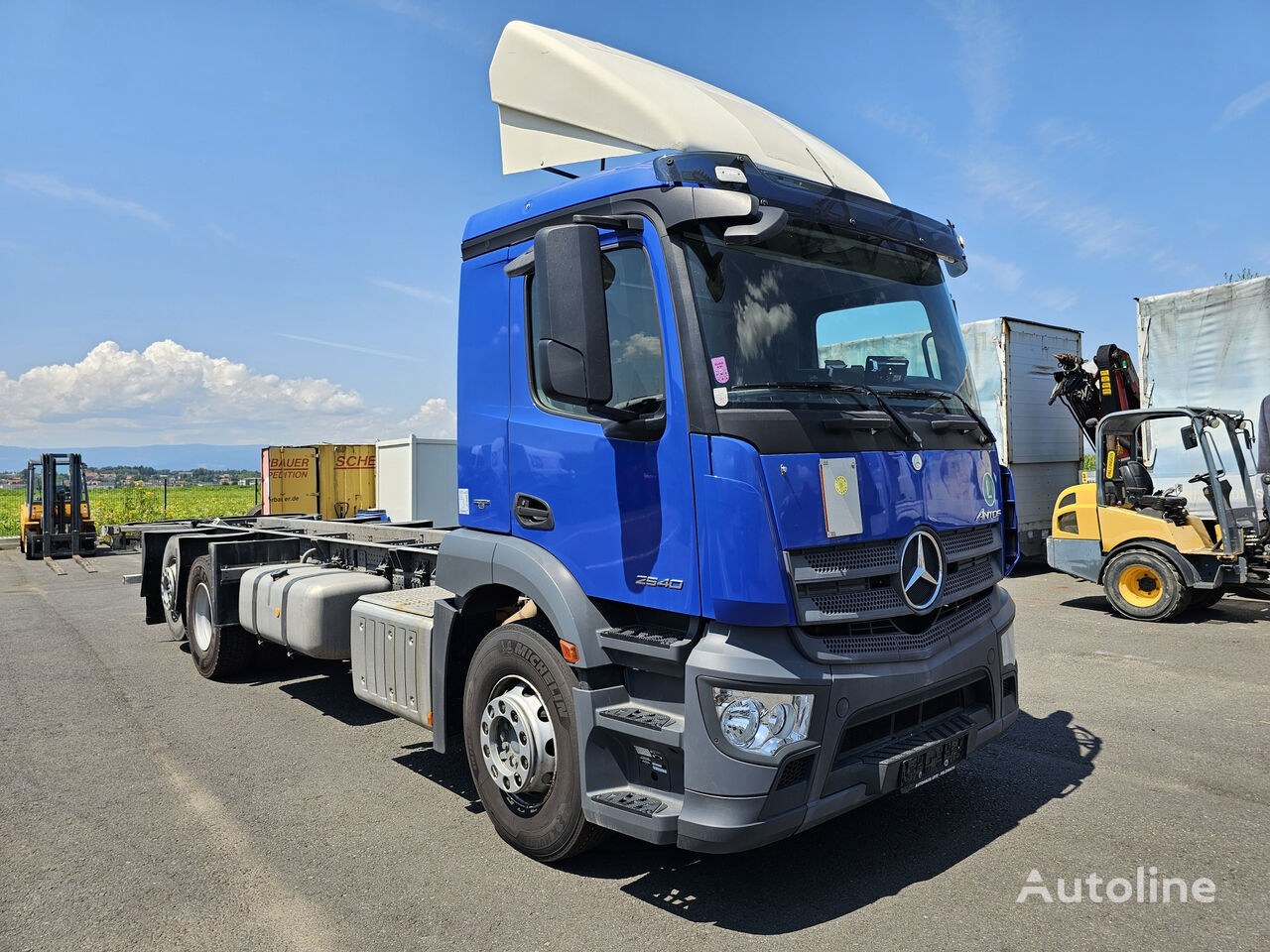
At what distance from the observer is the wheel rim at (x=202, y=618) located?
7274 millimetres

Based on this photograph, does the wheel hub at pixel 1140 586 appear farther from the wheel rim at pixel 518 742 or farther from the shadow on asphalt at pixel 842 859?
the wheel rim at pixel 518 742

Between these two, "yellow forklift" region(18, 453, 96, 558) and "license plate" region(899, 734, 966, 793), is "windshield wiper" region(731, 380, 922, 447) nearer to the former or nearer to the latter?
"license plate" region(899, 734, 966, 793)

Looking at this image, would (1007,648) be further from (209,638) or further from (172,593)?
(172,593)

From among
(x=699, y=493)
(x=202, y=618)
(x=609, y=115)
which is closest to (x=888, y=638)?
(x=699, y=493)

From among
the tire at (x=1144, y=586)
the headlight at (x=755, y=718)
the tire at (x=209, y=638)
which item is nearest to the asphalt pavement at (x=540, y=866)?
the tire at (x=209, y=638)

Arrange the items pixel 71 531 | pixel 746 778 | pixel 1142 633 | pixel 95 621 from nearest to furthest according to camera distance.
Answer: pixel 746 778 → pixel 1142 633 → pixel 95 621 → pixel 71 531

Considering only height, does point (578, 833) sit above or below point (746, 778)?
below

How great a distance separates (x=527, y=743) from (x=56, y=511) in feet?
77.8

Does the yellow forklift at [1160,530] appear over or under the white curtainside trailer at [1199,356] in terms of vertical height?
under

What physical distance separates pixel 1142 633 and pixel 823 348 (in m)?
7.22

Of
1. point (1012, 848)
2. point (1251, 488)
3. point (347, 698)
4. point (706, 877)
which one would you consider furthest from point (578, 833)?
point (1251, 488)

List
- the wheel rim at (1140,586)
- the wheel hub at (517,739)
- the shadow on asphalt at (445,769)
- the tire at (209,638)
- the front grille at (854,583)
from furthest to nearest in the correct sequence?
1. the wheel rim at (1140,586)
2. the tire at (209,638)
3. the shadow on asphalt at (445,769)
4. the wheel hub at (517,739)
5. the front grille at (854,583)

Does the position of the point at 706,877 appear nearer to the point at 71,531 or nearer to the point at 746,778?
the point at 746,778

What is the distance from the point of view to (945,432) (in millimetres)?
3736
